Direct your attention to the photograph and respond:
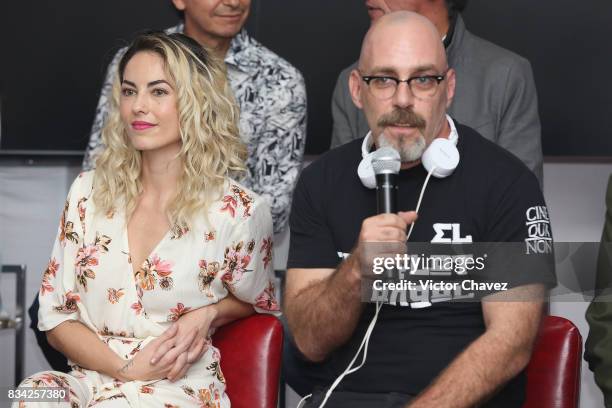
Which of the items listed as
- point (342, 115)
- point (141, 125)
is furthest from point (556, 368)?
point (342, 115)

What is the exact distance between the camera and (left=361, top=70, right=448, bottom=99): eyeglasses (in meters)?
2.43

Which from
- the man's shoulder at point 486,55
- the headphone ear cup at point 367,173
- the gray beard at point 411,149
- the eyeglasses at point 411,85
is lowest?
the headphone ear cup at point 367,173

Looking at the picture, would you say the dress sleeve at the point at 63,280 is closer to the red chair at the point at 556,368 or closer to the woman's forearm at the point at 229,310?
the woman's forearm at the point at 229,310

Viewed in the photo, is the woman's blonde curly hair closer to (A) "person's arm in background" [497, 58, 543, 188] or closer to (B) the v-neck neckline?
(B) the v-neck neckline

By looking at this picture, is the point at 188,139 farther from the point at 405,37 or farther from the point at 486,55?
the point at 486,55

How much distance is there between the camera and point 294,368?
2.63 m

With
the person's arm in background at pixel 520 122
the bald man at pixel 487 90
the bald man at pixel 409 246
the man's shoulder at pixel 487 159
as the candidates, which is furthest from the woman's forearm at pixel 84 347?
the person's arm in background at pixel 520 122

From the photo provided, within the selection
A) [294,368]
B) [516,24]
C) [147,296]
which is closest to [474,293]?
[294,368]

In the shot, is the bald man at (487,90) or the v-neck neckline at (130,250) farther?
the bald man at (487,90)

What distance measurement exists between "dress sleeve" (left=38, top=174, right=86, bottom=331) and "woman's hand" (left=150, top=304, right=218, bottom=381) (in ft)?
1.02

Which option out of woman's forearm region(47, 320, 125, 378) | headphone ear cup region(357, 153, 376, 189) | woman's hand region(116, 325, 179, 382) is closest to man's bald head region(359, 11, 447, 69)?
headphone ear cup region(357, 153, 376, 189)

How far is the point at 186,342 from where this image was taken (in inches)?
101

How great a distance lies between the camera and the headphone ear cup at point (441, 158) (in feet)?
7.76

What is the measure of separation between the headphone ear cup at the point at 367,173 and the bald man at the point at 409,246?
1.7 inches
